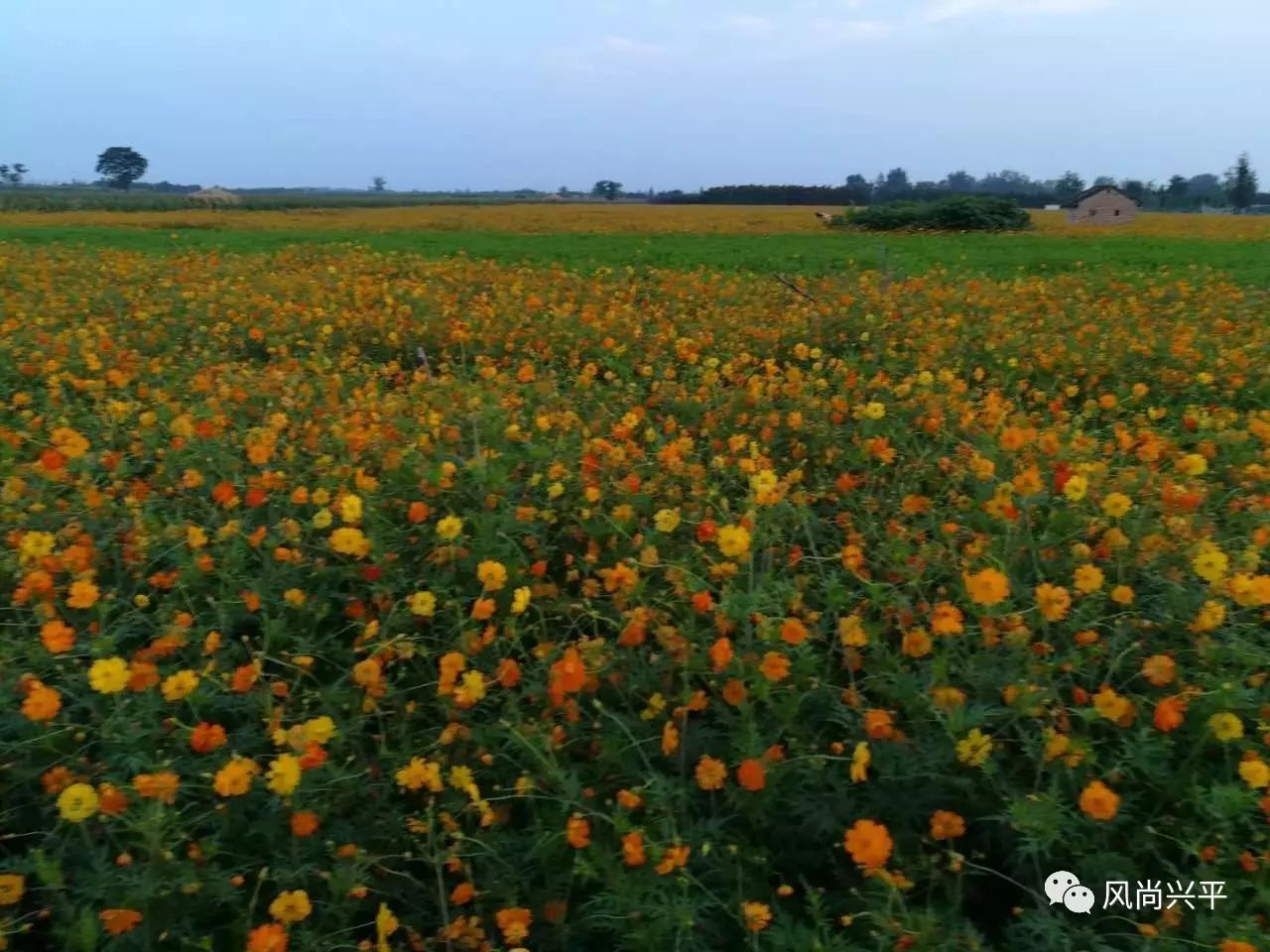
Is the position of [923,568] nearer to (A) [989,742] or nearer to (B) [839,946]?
(A) [989,742]

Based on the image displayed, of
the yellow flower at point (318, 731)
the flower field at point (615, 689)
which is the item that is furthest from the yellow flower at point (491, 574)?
the yellow flower at point (318, 731)

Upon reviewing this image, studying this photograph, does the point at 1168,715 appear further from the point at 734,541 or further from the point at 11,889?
the point at 11,889

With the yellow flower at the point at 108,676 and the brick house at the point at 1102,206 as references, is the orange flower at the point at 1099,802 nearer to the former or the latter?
the yellow flower at the point at 108,676

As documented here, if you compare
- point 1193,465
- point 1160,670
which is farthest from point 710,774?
point 1193,465

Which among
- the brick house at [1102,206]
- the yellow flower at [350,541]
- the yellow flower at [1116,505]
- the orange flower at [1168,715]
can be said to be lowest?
the orange flower at [1168,715]

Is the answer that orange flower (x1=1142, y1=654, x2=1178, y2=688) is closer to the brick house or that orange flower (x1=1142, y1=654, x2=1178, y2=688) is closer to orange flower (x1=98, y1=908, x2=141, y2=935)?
orange flower (x1=98, y1=908, x2=141, y2=935)

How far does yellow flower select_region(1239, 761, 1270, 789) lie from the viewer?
1.55 meters

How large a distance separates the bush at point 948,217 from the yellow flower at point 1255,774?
1211 inches

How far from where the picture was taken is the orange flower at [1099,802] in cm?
153

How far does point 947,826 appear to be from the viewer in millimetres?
1612

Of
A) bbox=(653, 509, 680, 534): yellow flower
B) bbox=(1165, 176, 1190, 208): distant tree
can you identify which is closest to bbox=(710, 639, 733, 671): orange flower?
bbox=(653, 509, 680, 534): yellow flower

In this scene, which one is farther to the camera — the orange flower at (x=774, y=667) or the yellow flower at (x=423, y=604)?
A: the yellow flower at (x=423, y=604)

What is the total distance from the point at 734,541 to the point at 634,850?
2.37 feet

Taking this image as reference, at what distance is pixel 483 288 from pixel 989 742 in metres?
7.61
